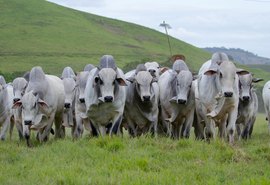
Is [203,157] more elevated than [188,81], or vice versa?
[188,81]

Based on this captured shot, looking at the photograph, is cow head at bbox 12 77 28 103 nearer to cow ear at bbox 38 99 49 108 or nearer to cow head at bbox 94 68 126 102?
cow ear at bbox 38 99 49 108

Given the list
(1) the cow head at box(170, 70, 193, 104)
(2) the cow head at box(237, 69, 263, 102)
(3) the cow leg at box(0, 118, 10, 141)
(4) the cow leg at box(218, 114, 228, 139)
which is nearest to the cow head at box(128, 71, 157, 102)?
(1) the cow head at box(170, 70, 193, 104)

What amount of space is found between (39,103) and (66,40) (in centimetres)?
6602

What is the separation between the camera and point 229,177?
334 inches

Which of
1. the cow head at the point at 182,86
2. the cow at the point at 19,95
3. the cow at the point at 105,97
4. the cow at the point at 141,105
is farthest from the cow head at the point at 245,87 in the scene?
the cow at the point at 19,95

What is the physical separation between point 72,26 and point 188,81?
74901 millimetres

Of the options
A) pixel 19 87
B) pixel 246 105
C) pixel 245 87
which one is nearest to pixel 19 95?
pixel 19 87

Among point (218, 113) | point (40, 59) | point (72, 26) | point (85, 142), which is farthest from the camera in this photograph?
point (72, 26)

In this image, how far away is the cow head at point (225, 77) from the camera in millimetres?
11617

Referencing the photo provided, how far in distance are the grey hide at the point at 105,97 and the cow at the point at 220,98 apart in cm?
183

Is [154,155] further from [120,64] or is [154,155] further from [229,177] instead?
[120,64]

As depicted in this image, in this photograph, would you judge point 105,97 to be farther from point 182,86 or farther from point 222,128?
point 222,128

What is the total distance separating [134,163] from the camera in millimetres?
9242

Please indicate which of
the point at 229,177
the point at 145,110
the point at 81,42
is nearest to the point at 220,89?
the point at 145,110
